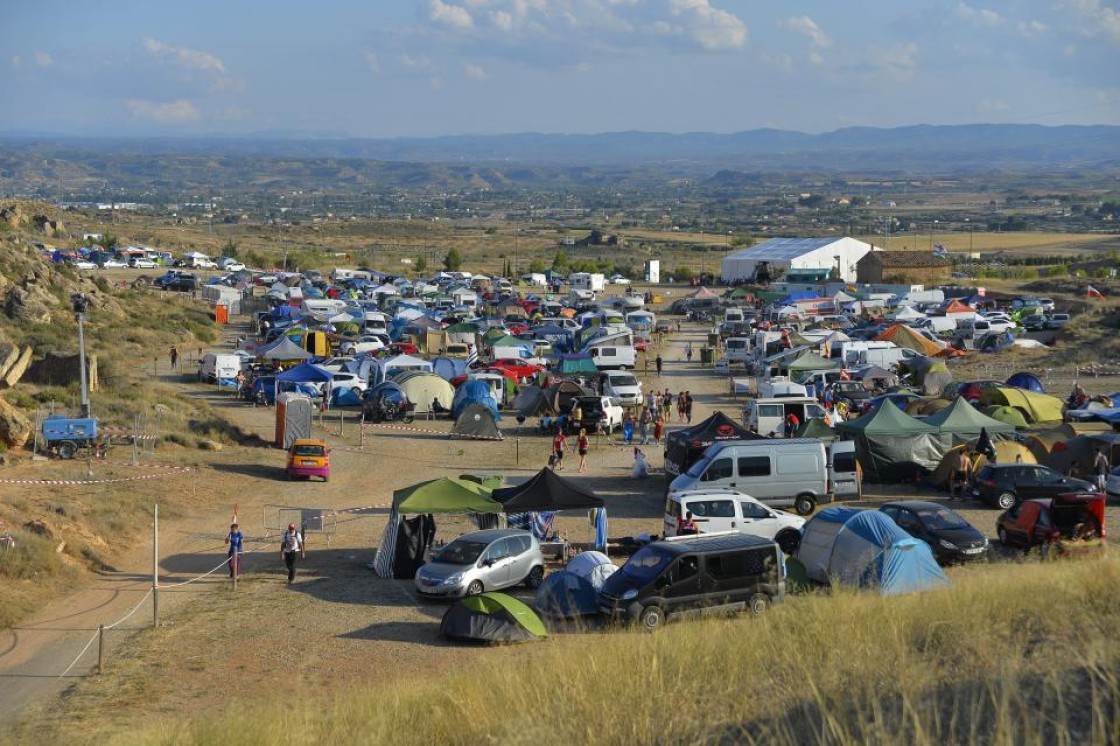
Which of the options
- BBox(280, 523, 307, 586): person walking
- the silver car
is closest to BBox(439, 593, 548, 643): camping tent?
the silver car

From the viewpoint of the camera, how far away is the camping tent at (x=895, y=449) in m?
22.1

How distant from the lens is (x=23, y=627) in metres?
14.7

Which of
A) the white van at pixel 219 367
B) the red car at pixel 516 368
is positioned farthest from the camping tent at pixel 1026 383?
the white van at pixel 219 367

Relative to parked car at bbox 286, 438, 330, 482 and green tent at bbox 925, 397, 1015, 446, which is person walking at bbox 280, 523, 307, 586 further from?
green tent at bbox 925, 397, 1015, 446

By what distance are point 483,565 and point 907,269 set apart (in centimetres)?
5805

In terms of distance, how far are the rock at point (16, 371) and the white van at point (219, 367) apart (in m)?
5.57

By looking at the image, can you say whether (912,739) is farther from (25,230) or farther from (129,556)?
(25,230)

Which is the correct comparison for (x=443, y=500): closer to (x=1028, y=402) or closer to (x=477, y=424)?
(x=477, y=424)

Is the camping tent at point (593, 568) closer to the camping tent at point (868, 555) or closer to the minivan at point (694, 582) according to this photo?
the minivan at point (694, 582)

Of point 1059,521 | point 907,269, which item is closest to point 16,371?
point 1059,521

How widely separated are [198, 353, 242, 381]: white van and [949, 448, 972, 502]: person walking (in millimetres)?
22397

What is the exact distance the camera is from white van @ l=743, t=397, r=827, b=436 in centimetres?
2628

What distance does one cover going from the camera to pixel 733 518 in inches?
681

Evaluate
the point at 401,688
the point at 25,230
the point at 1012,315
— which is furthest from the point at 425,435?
the point at 25,230
